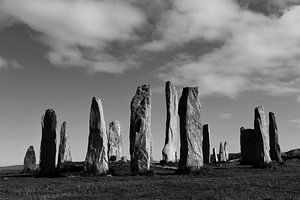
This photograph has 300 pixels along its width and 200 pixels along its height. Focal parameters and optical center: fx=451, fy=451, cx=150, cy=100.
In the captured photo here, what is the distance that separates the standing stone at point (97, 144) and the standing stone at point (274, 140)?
18994 millimetres

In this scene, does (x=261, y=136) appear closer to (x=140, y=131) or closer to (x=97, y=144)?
(x=140, y=131)

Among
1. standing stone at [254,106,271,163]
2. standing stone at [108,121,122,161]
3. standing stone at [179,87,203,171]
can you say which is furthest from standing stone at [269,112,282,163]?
standing stone at [108,121,122,161]

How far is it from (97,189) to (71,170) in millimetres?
16325

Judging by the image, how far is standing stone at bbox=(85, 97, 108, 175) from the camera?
32.7m

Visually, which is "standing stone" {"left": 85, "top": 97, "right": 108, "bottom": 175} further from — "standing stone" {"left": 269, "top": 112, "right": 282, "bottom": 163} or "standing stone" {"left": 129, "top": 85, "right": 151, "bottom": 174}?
"standing stone" {"left": 269, "top": 112, "right": 282, "bottom": 163}

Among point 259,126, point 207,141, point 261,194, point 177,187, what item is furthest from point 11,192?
point 207,141

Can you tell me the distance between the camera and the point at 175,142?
48188 millimetres

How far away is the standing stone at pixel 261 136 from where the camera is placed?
3847 centimetres

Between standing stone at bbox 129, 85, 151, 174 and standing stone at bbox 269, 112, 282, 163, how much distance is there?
17.2 meters

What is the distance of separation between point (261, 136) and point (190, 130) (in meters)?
9.94

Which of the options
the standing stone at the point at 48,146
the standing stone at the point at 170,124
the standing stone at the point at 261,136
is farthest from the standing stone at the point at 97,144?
the standing stone at the point at 261,136

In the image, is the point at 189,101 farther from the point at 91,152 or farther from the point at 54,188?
the point at 54,188

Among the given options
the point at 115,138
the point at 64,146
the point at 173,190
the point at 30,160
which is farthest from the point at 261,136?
the point at 30,160

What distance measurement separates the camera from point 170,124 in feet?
156
